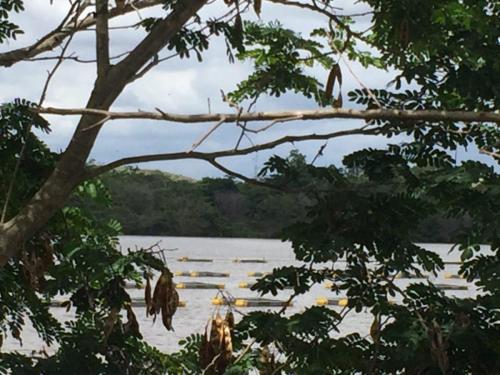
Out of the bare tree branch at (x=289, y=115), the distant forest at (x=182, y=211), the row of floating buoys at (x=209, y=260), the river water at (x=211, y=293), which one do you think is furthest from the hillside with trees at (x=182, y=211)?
the bare tree branch at (x=289, y=115)

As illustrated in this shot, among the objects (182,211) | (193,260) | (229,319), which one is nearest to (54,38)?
(229,319)

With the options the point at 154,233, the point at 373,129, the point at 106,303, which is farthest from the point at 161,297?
the point at 154,233

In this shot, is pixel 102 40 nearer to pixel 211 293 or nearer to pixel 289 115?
pixel 289 115

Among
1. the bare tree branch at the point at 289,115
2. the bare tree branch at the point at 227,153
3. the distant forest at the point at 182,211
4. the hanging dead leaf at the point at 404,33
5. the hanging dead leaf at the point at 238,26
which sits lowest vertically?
the distant forest at the point at 182,211

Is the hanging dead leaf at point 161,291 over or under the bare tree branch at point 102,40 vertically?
under

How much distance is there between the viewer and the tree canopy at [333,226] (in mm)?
4066

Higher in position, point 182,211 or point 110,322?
point 110,322

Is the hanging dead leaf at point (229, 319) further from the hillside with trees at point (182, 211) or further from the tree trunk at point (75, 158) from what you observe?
the hillside with trees at point (182, 211)

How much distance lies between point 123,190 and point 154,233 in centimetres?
174

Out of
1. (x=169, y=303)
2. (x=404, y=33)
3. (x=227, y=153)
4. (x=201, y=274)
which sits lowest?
(x=201, y=274)

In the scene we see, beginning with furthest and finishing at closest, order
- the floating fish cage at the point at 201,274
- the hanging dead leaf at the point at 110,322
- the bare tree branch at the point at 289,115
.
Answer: the floating fish cage at the point at 201,274
the hanging dead leaf at the point at 110,322
the bare tree branch at the point at 289,115

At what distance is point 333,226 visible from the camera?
4289 millimetres

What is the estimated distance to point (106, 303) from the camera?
465 cm

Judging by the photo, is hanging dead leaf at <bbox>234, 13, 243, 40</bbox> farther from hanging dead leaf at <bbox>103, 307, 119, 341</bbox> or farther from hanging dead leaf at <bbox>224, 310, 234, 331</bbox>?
hanging dead leaf at <bbox>224, 310, 234, 331</bbox>
